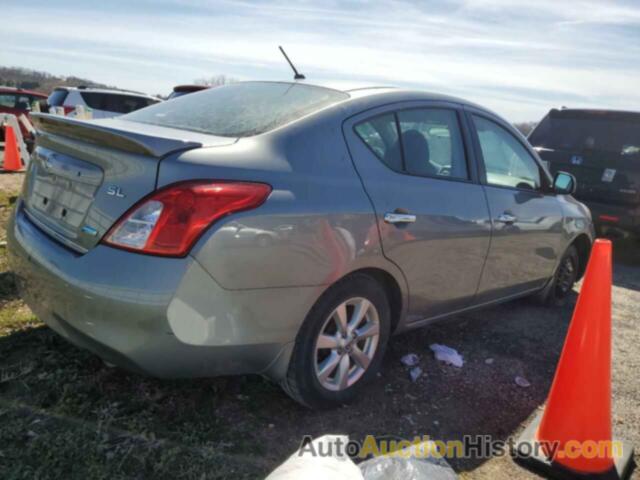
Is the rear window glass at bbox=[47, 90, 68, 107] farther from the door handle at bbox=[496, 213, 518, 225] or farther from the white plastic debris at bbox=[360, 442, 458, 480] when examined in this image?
the white plastic debris at bbox=[360, 442, 458, 480]

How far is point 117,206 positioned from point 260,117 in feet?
2.79

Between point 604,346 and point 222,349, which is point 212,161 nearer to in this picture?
point 222,349

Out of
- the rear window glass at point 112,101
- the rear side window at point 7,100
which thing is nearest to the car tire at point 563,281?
the rear window glass at point 112,101

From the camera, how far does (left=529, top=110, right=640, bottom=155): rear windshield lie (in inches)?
270

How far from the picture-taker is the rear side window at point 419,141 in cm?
286

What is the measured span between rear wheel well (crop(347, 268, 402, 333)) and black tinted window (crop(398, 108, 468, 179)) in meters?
0.58

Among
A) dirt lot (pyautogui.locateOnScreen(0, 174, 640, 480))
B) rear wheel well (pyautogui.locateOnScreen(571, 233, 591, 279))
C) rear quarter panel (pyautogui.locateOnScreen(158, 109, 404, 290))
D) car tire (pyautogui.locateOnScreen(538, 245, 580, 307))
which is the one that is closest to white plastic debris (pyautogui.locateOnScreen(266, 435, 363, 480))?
dirt lot (pyautogui.locateOnScreen(0, 174, 640, 480))

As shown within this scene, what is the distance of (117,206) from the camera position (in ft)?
7.17

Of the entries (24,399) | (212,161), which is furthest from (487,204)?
(24,399)

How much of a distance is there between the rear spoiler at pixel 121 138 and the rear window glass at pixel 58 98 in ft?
40.1

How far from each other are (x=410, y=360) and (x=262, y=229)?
5.53 feet

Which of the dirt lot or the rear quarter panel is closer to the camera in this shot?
the rear quarter panel

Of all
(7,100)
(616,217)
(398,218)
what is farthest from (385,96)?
(7,100)

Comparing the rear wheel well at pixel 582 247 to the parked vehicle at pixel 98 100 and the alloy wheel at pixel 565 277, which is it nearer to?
the alloy wheel at pixel 565 277
